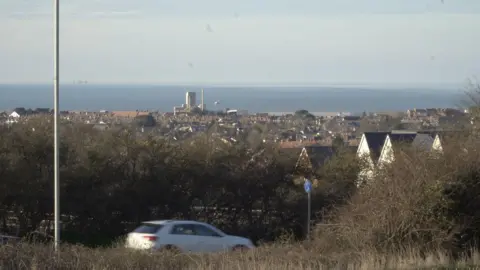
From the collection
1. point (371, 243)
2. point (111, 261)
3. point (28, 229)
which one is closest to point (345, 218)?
point (371, 243)

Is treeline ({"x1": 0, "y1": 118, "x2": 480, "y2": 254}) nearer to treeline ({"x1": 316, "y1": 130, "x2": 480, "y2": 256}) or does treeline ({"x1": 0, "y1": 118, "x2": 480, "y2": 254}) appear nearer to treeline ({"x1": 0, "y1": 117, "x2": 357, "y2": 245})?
treeline ({"x1": 0, "y1": 117, "x2": 357, "y2": 245})

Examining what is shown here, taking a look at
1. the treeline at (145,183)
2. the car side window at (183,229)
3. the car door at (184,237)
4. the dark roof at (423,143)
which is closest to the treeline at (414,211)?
the dark roof at (423,143)

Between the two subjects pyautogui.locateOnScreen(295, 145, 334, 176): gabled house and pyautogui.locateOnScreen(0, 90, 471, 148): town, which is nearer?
pyautogui.locateOnScreen(295, 145, 334, 176): gabled house

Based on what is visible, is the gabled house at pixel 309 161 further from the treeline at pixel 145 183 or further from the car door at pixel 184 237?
the car door at pixel 184 237

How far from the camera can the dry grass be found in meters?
11.6

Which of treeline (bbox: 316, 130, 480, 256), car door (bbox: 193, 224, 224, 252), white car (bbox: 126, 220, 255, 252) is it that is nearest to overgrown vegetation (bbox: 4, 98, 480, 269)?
treeline (bbox: 316, 130, 480, 256)

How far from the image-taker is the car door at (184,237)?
19.4m

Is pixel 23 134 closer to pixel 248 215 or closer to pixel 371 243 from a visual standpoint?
pixel 248 215

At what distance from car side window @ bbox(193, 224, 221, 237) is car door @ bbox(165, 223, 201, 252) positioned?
121 mm

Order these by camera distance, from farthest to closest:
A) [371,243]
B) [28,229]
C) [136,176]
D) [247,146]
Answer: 1. [247,146]
2. [136,176]
3. [28,229]
4. [371,243]

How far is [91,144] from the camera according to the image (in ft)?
112

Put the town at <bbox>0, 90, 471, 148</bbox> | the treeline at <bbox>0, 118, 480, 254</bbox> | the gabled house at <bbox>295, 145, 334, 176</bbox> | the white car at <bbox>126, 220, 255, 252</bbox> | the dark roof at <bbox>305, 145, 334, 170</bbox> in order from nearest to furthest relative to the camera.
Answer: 1. the white car at <bbox>126, 220, 255, 252</bbox>
2. the treeline at <bbox>0, 118, 480, 254</bbox>
3. the gabled house at <bbox>295, 145, 334, 176</bbox>
4. the dark roof at <bbox>305, 145, 334, 170</bbox>
5. the town at <bbox>0, 90, 471, 148</bbox>

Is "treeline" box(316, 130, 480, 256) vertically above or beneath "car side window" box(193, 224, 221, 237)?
above

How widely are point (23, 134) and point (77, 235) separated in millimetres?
4624
